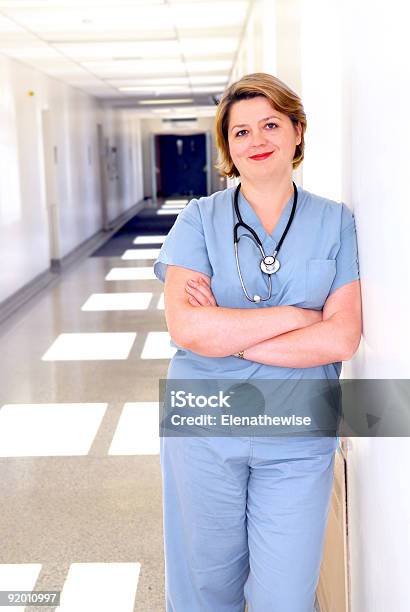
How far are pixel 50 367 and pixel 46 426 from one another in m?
1.24

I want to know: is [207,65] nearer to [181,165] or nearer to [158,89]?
[158,89]

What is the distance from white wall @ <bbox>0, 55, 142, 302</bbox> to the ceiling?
304 millimetres

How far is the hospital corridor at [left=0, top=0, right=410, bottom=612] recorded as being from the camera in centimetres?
149

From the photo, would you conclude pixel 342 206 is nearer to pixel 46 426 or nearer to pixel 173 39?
pixel 46 426

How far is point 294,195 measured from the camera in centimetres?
176

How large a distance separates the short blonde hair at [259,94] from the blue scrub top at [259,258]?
0.15m

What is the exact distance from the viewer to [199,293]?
1730 mm

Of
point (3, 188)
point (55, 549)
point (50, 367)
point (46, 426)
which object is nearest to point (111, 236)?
point (3, 188)

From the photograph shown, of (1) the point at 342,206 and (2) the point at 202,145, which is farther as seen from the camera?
(2) the point at 202,145

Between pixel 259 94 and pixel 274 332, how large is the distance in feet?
1.60

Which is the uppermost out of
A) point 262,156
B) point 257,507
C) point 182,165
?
point 262,156

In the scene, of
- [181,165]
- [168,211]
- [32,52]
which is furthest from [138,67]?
[181,165]

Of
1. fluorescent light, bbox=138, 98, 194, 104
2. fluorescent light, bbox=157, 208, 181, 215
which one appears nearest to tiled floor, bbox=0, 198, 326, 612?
fluorescent light, bbox=138, 98, 194, 104

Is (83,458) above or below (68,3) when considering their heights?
below
